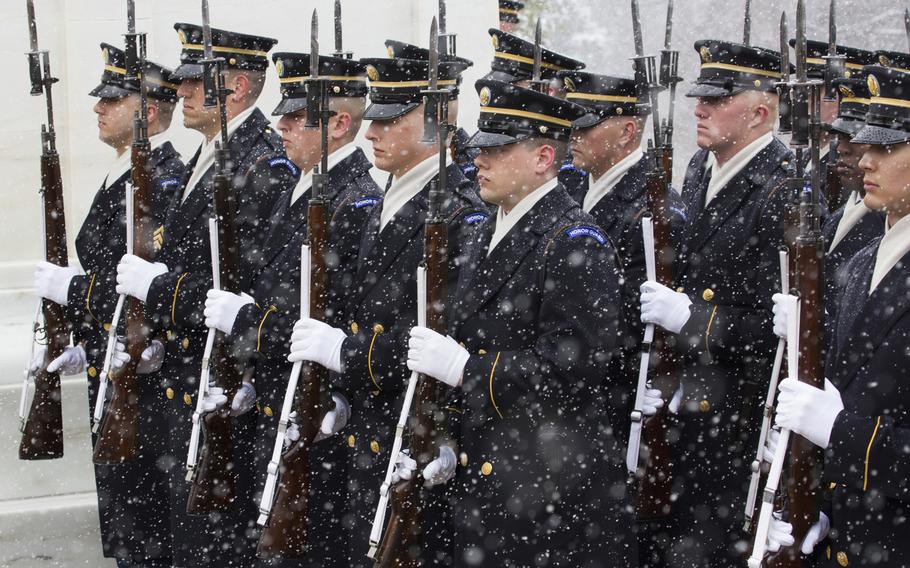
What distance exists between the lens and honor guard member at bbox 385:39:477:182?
237 inches

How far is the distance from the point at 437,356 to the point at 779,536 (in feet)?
4.11

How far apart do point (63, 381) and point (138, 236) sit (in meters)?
1.44

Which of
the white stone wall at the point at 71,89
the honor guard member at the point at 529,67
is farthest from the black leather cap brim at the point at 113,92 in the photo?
the honor guard member at the point at 529,67

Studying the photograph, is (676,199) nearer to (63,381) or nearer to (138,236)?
(138,236)

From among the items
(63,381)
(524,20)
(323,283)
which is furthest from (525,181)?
(524,20)

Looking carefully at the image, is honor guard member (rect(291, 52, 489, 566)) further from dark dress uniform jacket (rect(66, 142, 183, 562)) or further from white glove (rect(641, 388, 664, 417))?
dark dress uniform jacket (rect(66, 142, 183, 562))

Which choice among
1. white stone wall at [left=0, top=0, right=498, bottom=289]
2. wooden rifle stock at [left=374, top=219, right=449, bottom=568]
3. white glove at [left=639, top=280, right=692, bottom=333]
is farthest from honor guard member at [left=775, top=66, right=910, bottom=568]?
white stone wall at [left=0, top=0, right=498, bottom=289]

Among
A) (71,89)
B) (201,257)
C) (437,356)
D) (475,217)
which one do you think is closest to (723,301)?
(475,217)

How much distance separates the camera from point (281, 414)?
583 centimetres

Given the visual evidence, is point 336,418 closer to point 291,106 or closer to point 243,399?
point 243,399

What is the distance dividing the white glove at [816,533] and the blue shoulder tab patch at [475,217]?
5.59 feet

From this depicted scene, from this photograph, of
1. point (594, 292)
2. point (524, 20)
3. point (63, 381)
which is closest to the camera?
point (594, 292)

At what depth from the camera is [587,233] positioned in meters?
4.71

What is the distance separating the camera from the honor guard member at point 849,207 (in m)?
5.07
